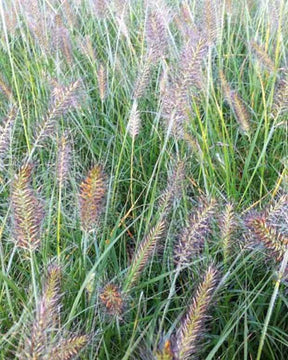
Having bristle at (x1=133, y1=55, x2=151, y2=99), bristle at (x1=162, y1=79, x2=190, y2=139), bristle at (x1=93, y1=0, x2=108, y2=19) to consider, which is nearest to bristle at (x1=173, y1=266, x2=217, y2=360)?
bristle at (x1=162, y1=79, x2=190, y2=139)

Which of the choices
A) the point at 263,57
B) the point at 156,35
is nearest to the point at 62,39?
the point at 156,35

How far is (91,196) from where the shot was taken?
0.95 m

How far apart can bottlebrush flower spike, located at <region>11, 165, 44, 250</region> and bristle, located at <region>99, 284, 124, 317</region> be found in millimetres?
143

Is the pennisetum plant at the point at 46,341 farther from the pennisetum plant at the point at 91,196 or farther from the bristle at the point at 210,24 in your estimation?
the bristle at the point at 210,24

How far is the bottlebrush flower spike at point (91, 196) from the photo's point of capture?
36.5 inches

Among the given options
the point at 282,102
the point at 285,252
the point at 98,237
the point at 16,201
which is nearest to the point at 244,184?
the point at 282,102

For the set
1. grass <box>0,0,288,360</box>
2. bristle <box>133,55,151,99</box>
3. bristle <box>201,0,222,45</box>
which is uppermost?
bristle <box>201,0,222,45</box>

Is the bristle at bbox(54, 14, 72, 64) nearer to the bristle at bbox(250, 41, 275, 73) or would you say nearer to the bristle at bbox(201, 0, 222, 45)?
the bristle at bbox(201, 0, 222, 45)

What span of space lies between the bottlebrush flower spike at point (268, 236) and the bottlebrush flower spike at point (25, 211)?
0.36 m

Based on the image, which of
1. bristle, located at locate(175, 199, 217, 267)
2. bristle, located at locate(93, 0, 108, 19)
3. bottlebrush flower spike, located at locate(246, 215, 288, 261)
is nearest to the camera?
bottlebrush flower spike, located at locate(246, 215, 288, 261)

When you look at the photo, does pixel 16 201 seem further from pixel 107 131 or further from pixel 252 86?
pixel 252 86

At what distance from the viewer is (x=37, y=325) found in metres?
0.67

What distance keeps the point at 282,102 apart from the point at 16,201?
720mm

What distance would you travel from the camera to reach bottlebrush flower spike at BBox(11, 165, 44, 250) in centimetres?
91
